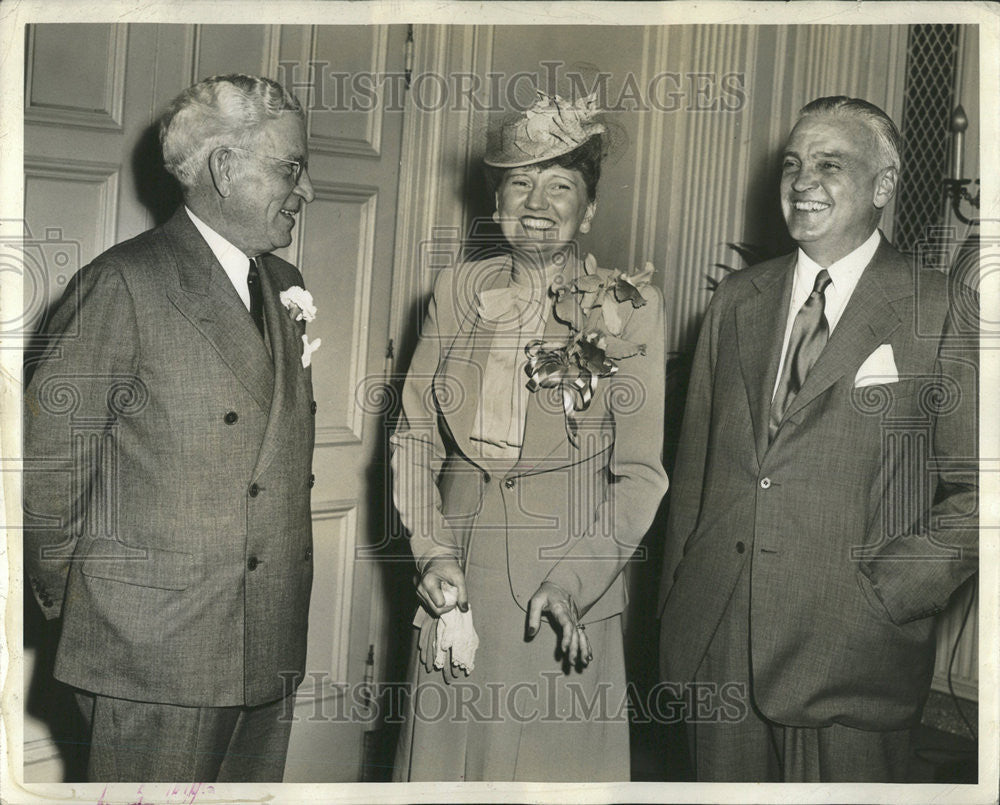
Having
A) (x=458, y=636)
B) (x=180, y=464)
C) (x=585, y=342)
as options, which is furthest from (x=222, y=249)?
(x=458, y=636)

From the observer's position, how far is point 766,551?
6.97 ft

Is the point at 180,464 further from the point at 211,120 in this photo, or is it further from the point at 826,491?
the point at 826,491

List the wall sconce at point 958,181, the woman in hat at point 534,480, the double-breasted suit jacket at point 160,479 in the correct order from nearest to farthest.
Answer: the double-breasted suit jacket at point 160,479 < the woman in hat at point 534,480 < the wall sconce at point 958,181

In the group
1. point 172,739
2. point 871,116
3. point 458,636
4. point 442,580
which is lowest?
point 172,739

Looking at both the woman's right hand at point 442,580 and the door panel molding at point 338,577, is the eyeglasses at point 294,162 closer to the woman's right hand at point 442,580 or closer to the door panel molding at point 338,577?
the door panel molding at point 338,577

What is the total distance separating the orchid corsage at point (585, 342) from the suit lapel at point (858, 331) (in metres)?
0.36

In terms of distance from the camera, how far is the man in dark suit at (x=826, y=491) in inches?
83.6

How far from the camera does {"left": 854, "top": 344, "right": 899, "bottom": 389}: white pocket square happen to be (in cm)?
214

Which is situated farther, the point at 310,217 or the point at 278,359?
the point at 310,217

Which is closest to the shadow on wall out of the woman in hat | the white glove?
the woman in hat

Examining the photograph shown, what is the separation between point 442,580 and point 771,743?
79 cm

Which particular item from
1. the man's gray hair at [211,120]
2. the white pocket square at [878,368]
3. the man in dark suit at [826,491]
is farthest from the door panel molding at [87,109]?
the white pocket square at [878,368]
